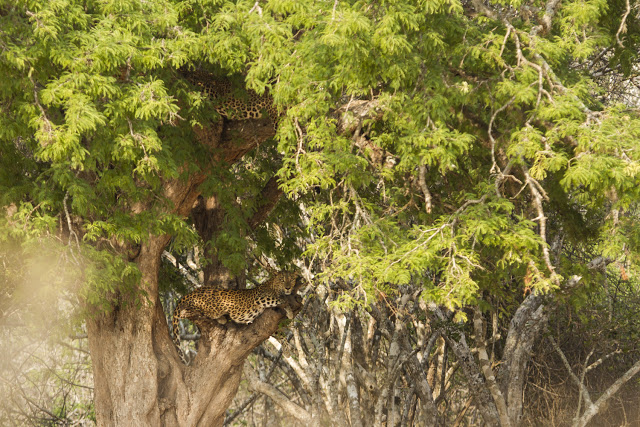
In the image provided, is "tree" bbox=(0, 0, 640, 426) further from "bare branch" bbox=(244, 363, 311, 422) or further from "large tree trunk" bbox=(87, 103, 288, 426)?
"bare branch" bbox=(244, 363, 311, 422)

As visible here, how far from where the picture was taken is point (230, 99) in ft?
26.3

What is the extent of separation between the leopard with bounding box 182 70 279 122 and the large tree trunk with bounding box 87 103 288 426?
0.25 metres

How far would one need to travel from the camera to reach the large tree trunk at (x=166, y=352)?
812 cm

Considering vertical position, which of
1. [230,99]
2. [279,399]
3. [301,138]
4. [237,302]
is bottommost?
[279,399]

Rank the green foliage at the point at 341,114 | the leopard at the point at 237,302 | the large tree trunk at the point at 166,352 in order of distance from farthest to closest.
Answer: the leopard at the point at 237,302 < the large tree trunk at the point at 166,352 < the green foliage at the point at 341,114

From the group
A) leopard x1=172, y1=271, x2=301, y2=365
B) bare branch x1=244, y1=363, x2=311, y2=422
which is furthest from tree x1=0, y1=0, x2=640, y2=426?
bare branch x1=244, y1=363, x2=311, y2=422

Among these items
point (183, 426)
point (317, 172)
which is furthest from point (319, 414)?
point (317, 172)

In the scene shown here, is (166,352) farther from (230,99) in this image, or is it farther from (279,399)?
(279,399)

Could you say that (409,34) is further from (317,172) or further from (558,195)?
(558,195)

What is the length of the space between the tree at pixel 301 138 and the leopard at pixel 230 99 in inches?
1.3

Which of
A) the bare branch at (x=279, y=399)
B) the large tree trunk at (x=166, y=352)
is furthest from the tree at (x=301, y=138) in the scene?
the bare branch at (x=279, y=399)

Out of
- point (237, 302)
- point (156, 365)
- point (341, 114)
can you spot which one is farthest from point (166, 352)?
point (341, 114)

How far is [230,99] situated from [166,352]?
2974 millimetres

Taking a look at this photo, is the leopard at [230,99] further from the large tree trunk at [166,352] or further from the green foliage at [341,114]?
the green foliage at [341,114]
